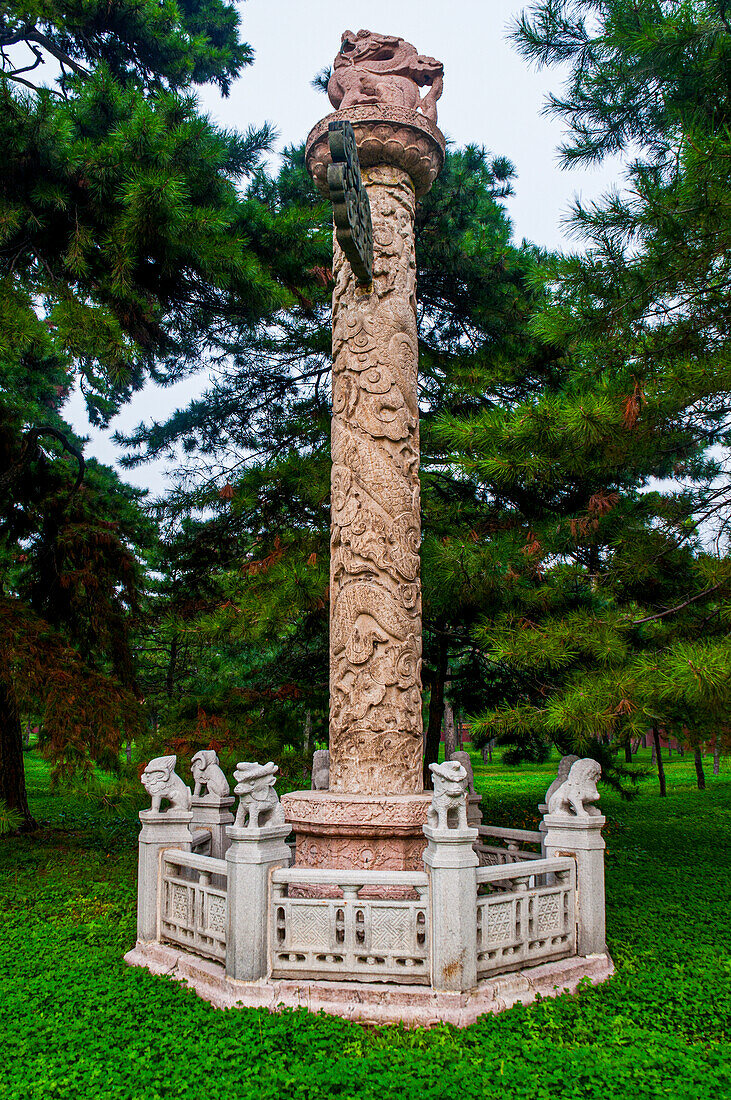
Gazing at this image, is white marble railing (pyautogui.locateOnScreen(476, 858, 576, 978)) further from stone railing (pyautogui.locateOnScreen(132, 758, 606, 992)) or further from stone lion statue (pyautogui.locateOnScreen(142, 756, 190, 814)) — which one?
stone lion statue (pyautogui.locateOnScreen(142, 756, 190, 814))

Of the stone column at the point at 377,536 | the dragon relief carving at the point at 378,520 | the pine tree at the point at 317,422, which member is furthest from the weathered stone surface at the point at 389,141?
the pine tree at the point at 317,422

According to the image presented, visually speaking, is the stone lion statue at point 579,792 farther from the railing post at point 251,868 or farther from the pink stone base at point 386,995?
the railing post at point 251,868

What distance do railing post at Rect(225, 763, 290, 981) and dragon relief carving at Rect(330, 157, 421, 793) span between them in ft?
3.32

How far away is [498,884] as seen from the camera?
18.2 ft

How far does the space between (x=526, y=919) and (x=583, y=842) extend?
656 millimetres

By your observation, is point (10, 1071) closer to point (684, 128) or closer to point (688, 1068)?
point (688, 1068)

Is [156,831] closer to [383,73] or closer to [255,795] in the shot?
[255,795]

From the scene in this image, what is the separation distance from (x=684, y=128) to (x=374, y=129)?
7.14 feet

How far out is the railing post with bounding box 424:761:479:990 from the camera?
12.2 ft

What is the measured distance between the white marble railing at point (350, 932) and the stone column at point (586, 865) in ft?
3.45

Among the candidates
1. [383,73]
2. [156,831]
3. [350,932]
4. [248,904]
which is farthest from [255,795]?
[383,73]

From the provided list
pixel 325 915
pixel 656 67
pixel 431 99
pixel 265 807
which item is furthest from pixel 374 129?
pixel 325 915

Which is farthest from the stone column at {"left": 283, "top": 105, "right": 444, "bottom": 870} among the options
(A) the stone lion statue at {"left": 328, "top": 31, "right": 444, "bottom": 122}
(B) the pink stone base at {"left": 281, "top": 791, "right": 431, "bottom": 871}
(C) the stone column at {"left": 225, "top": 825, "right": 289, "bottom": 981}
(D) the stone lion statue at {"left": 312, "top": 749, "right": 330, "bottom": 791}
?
(D) the stone lion statue at {"left": 312, "top": 749, "right": 330, "bottom": 791}

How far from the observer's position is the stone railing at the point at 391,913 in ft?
12.4
